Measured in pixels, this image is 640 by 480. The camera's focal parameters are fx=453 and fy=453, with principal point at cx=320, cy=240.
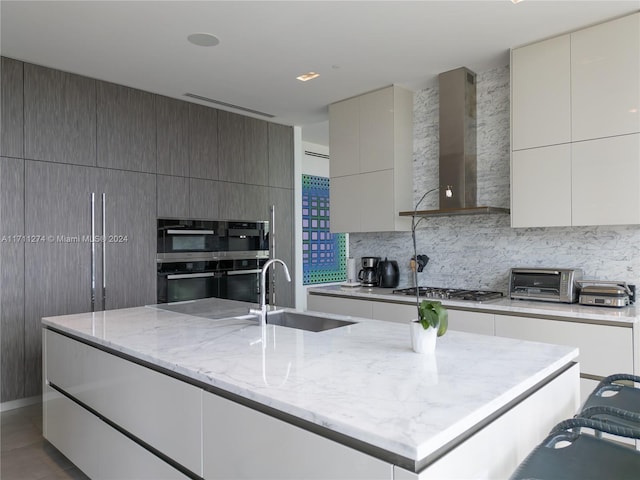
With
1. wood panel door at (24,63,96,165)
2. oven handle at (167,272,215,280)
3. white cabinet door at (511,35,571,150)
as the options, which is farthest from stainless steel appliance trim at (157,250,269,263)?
white cabinet door at (511,35,571,150)

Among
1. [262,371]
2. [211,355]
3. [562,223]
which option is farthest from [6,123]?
[562,223]

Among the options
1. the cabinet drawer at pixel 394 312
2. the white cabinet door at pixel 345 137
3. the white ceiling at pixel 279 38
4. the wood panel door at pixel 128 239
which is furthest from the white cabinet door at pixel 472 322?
the wood panel door at pixel 128 239

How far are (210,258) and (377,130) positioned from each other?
2194 mm

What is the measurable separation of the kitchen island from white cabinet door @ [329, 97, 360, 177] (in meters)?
2.49

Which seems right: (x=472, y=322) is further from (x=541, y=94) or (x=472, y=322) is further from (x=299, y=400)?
(x=299, y=400)

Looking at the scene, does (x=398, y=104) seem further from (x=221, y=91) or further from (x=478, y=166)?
(x=221, y=91)

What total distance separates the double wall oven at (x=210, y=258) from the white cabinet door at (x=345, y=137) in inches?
52.5

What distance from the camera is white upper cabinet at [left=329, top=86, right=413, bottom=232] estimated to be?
418 cm

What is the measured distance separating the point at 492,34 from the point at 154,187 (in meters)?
3.21

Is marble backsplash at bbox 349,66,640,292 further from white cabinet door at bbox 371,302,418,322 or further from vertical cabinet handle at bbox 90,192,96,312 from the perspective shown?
vertical cabinet handle at bbox 90,192,96,312

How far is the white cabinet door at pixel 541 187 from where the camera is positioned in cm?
315

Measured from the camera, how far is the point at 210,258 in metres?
4.86

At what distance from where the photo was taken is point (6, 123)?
11.6 feet

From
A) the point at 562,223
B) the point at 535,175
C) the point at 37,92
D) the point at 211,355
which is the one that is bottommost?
the point at 211,355
